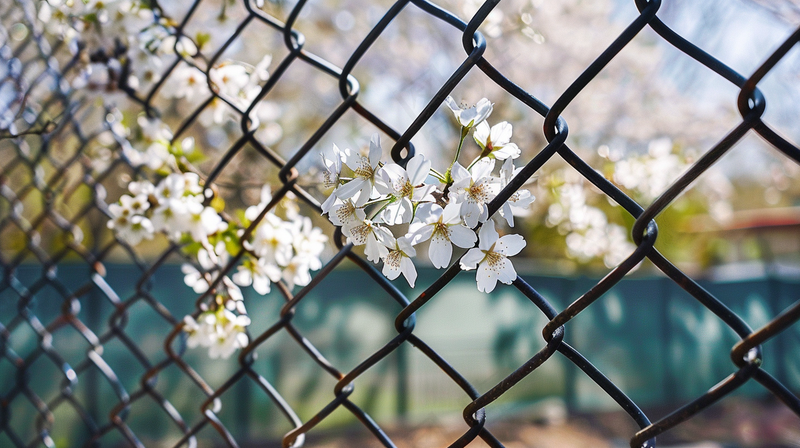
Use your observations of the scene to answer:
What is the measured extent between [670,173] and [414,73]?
393 centimetres

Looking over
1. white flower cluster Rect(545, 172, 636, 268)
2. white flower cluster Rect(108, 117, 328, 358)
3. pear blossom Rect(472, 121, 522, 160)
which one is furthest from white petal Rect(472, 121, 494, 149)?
white flower cluster Rect(545, 172, 636, 268)

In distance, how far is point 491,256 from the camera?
478mm

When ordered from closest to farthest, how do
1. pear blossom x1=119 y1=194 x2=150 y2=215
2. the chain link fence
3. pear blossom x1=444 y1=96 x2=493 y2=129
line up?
the chain link fence, pear blossom x1=444 y1=96 x2=493 y2=129, pear blossom x1=119 y1=194 x2=150 y2=215

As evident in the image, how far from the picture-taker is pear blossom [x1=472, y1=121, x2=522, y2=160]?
50 centimetres

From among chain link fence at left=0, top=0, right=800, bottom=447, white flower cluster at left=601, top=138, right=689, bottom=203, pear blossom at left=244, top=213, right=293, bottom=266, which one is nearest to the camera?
chain link fence at left=0, top=0, right=800, bottom=447

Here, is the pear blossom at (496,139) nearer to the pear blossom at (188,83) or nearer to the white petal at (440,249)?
the white petal at (440,249)

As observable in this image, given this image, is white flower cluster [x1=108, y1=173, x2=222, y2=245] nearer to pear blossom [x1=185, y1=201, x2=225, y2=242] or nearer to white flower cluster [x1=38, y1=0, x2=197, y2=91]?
pear blossom [x1=185, y1=201, x2=225, y2=242]

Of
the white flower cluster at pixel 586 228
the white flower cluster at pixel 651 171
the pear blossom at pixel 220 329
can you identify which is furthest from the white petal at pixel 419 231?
the white flower cluster at pixel 586 228

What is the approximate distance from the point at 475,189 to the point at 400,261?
4.0 inches

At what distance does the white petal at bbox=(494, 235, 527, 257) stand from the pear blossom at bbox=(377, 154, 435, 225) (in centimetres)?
8

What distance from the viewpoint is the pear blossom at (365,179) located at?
49cm

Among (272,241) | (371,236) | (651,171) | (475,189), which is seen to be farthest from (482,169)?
(651,171)

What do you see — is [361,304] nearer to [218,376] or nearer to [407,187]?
[218,376]

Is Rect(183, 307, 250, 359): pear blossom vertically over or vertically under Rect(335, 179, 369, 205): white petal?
under
